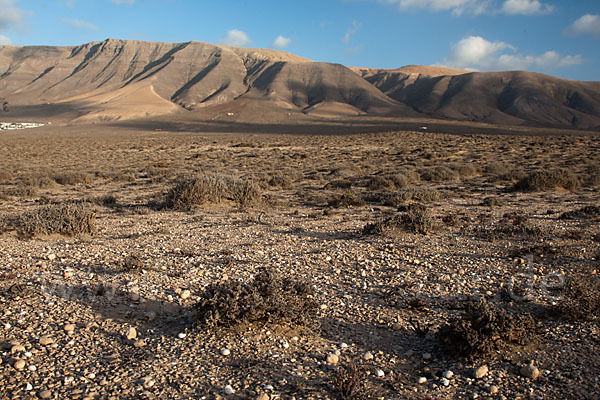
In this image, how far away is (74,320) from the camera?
490 centimetres

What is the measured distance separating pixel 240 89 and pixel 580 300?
445 feet

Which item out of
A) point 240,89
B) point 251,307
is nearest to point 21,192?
point 251,307

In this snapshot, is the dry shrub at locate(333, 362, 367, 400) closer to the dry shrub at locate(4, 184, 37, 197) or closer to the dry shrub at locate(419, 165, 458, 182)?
the dry shrub at locate(4, 184, 37, 197)

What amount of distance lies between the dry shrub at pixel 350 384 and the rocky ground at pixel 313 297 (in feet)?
0.05

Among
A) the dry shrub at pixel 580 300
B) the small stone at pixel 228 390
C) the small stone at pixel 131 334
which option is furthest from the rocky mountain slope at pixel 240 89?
the small stone at pixel 228 390


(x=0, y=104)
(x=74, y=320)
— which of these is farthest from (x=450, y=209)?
(x=0, y=104)

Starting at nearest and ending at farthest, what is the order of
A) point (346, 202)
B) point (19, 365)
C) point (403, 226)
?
1. point (19, 365)
2. point (403, 226)
3. point (346, 202)

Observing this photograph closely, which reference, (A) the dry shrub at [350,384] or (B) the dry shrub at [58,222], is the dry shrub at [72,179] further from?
(A) the dry shrub at [350,384]

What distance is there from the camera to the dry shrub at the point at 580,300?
471 cm

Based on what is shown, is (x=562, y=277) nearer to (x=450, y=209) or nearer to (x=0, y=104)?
(x=450, y=209)

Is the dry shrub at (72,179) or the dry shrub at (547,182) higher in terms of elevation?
the dry shrub at (547,182)

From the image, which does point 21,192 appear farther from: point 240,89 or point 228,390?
point 240,89

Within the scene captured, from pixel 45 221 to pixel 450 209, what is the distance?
9.64 meters

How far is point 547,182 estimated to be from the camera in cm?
1458
